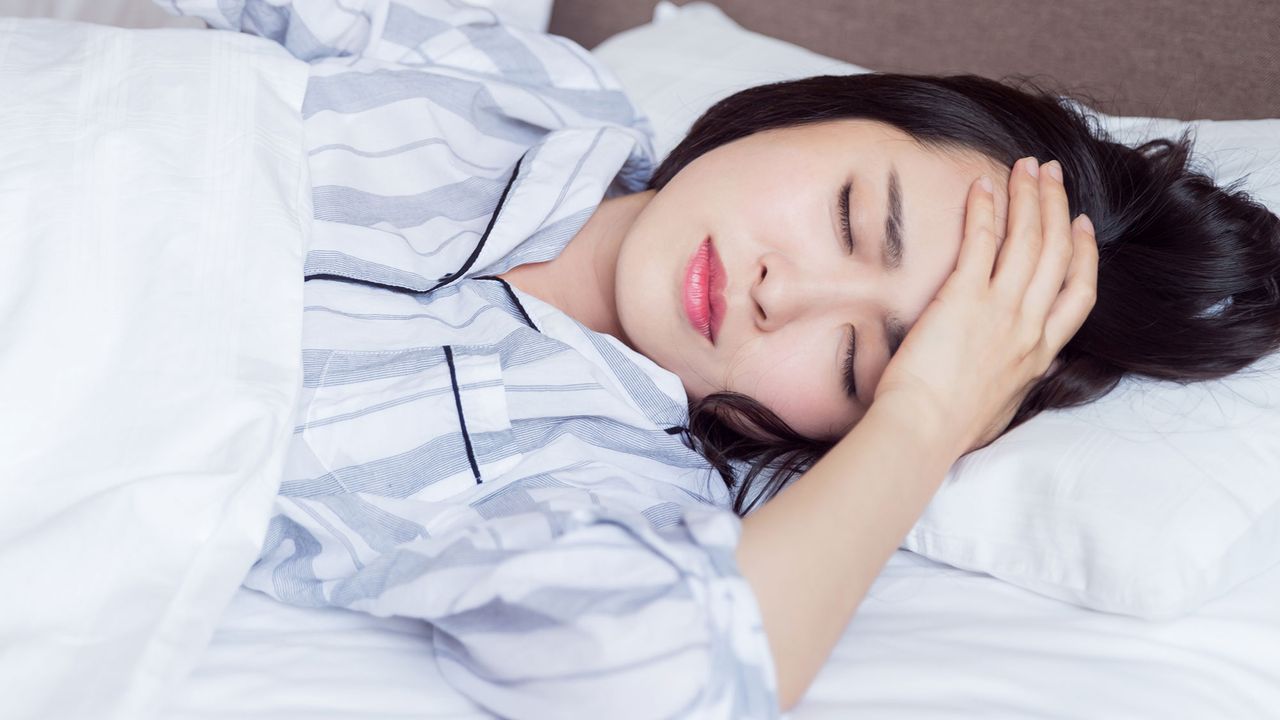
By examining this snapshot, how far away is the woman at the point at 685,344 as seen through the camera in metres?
Result: 0.70

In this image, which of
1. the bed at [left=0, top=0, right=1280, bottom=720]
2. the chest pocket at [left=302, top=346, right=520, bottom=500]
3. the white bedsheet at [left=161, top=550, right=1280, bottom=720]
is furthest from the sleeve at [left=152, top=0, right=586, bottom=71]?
the white bedsheet at [left=161, top=550, right=1280, bottom=720]

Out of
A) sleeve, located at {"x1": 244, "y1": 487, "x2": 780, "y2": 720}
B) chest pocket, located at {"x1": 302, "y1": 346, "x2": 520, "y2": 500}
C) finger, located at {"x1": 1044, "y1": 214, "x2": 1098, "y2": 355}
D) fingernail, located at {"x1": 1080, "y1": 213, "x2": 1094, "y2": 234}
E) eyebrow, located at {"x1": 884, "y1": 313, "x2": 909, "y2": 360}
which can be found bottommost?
chest pocket, located at {"x1": 302, "y1": 346, "x2": 520, "y2": 500}

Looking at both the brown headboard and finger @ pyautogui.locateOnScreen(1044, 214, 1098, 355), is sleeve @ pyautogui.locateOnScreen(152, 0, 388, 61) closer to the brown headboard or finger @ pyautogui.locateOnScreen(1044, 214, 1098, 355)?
the brown headboard

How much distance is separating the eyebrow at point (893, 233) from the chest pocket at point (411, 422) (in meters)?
0.39

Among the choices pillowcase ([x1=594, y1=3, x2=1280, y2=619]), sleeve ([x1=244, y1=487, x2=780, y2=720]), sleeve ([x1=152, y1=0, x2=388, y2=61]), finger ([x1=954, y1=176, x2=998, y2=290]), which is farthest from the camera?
sleeve ([x1=152, y1=0, x2=388, y2=61])

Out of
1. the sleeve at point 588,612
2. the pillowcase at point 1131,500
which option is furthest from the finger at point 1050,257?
the sleeve at point 588,612

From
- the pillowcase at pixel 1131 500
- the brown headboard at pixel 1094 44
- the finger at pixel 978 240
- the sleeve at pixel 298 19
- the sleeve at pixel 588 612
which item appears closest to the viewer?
the sleeve at pixel 588 612

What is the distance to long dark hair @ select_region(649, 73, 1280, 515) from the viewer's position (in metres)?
1.00

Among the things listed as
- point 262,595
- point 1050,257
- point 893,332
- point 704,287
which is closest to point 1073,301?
point 1050,257

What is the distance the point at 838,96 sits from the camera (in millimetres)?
1129

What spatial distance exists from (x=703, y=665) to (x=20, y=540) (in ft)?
1.67

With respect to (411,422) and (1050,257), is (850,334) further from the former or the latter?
(411,422)

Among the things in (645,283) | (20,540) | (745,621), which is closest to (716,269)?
(645,283)

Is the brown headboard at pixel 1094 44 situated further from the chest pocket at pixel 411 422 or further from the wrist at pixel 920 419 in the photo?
the chest pocket at pixel 411 422
